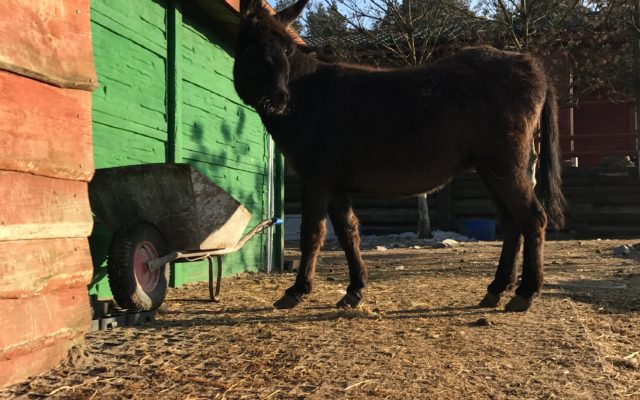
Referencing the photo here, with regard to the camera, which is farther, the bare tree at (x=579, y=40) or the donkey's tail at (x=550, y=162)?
the bare tree at (x=579, y=40)

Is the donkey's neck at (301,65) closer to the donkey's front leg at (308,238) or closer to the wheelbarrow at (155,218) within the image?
the donkey's front leg at (308,238)

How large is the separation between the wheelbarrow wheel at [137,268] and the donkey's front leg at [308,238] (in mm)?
861

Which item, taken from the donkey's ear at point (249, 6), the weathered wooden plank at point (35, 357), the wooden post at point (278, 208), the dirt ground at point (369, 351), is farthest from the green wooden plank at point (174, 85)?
the weathered wooden plank at point (35, 357)

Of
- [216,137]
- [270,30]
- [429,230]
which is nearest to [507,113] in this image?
[270,30]

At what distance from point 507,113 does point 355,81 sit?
3.71ft

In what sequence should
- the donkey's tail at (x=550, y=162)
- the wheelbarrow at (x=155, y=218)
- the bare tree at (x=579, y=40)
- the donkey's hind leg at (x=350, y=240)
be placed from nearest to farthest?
the wheelbarrow at (x=155, y=218)
the donkey's hind leg at (x=350, y=240)
the donkey's tail at (x=550, y=162)
the bare tree at (x=579, y=40)

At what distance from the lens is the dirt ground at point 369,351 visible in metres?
2.23

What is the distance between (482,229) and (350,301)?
10.4m

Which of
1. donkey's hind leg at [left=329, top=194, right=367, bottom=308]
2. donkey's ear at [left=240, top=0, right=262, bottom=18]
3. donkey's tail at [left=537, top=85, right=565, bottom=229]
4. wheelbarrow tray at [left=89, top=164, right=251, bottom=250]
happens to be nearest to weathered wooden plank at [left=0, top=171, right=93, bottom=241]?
wheelbarrow tray at [left=89, top=164, right=251, bottom=250]

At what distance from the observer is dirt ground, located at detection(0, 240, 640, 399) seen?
7.32ft

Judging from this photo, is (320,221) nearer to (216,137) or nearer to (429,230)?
(216,137)

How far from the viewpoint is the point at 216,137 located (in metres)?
6.55

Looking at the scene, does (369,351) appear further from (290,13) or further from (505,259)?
(290,13)

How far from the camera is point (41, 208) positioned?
234 cm
